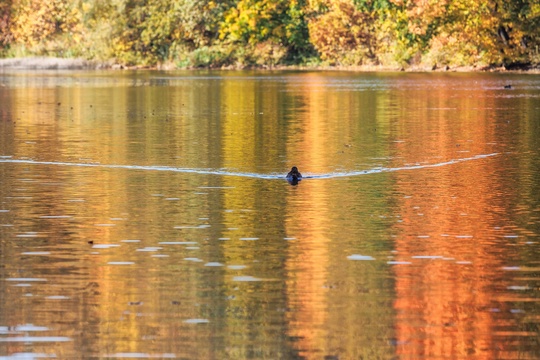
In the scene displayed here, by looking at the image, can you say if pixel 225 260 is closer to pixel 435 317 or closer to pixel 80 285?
pixel 80 285

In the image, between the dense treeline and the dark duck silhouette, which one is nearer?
the dark duck silhouette

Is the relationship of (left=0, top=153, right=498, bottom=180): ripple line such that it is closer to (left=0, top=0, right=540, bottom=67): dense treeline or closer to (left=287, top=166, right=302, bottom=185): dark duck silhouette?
(left=287, top=166, right=302, bottom=185): dark duck silhouette

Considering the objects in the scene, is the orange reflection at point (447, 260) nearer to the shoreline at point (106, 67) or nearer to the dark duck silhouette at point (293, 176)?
the dark duck silhouette at point (293, 176)

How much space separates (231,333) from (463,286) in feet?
8.41

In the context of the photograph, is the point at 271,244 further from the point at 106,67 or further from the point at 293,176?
the point at 106,67

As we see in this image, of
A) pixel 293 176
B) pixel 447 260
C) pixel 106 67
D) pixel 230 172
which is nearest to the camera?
pixel 447 260

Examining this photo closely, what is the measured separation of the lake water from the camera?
31.2ft

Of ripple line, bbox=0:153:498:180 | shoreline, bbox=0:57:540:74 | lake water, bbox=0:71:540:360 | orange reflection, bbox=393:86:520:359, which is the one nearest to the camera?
orange reflection, bbox=393:86:520:359

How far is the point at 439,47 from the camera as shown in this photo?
3243 inches

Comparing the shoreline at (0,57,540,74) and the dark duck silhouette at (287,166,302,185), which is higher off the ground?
the shoreline at (0,57,540,74)

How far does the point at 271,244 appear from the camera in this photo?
1388 cm

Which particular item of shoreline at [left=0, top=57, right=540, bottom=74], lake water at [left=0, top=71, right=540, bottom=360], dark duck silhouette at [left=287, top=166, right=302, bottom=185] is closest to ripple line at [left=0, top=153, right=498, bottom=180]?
lake water at [left=0, top=71, right=540, bottom=360]

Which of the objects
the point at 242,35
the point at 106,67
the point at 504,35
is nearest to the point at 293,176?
the point at 504,35

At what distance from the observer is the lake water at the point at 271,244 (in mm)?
9516
